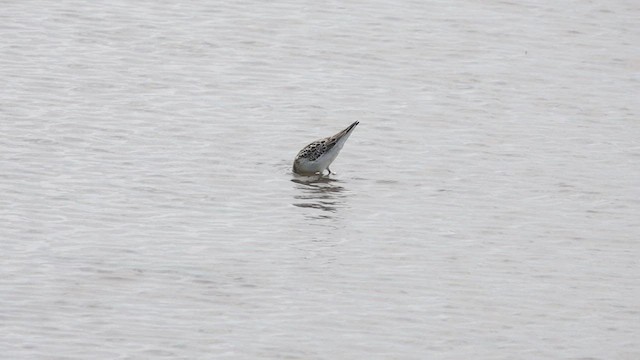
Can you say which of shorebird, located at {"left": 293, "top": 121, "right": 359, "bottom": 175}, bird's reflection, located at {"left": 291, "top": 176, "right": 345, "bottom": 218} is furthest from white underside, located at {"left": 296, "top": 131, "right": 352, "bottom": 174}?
→ bird's reflection, located at {"left": 291, "top": 176, "right": 345, "bottom": 218}

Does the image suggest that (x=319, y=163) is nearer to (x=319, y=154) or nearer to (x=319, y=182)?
(x=319, y=154)

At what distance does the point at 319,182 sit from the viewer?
53.2 feet

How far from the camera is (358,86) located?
19.9 m

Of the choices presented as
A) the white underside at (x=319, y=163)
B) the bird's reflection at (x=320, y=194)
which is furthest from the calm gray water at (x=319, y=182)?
the white underside at (x=319, y=163)

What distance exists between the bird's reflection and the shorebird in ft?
0.42

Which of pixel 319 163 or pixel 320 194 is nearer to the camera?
pixel 320 194

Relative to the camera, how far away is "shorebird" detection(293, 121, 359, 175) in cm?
1616

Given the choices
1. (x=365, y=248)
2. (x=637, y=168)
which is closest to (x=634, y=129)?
(x=637, y=168)

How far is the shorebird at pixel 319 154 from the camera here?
16.2m

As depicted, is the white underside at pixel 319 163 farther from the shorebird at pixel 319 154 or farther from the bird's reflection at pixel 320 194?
the bird's reflection at pixel 320 194

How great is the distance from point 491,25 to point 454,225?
996 cm

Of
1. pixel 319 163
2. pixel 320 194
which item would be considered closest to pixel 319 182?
pixel 319 163

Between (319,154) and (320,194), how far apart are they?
0.70 meters

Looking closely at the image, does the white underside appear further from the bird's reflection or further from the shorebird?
the bird's reflection
